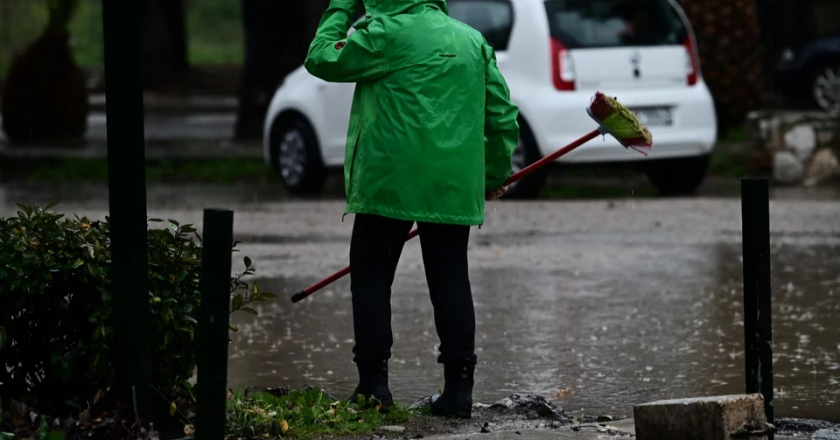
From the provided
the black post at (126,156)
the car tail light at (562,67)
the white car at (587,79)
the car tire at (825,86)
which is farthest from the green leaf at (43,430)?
the car tire at (825,86)

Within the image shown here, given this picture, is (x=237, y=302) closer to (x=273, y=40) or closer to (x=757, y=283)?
(x=757, y=283)

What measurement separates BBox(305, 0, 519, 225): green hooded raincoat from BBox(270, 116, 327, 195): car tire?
8.75 metres

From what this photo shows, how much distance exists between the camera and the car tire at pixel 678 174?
13.5 m

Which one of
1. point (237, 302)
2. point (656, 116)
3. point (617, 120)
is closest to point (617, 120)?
point (617, 120)

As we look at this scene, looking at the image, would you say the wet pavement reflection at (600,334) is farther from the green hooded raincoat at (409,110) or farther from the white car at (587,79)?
the white car at (587,79)

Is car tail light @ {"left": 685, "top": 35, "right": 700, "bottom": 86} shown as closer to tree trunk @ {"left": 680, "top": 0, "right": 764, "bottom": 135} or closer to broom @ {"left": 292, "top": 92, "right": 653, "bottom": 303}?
tree trunk @ {"left": 680, "top": 0, "right": 764, "bottom": 135}

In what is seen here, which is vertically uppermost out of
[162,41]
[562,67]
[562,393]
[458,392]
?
[162,41]

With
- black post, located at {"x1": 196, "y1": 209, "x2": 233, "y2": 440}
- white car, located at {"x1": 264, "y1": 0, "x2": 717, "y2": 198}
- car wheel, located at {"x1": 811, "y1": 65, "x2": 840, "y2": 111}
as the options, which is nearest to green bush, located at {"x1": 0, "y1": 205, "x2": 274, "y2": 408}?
black post, located at {"x1": 196, "y1": 209, "x2": 233, "y2": 440}

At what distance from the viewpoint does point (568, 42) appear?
12.8 m

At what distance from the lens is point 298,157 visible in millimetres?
14008

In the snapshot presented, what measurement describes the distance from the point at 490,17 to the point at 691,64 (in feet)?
5.49

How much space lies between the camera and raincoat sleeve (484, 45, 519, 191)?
523 centimetres

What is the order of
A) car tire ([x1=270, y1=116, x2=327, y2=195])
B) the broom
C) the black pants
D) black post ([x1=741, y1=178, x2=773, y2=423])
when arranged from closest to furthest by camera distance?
1. black post ([x1=741, y1=178, x2=773, y2=423])
2. the black pants
3. the broom
4. car tire ([x1=270, y1=116, x2=327, y2=195])

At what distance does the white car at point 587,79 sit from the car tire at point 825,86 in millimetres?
7279
